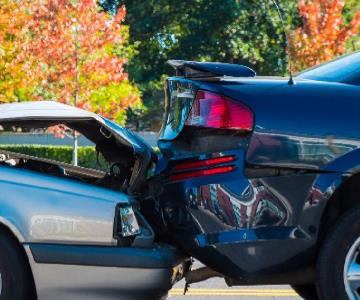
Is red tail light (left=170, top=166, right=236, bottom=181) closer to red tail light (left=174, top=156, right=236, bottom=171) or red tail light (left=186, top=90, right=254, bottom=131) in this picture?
red tail light (left=174, top=156, right=236, bottom=171)

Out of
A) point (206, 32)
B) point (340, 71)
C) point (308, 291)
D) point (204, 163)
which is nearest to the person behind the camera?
point (204, 163)

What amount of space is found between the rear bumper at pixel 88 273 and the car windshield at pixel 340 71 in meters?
1.52

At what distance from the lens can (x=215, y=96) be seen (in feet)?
14.2

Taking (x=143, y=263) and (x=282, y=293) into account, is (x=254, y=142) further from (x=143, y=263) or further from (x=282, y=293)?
(x=282, y=293)

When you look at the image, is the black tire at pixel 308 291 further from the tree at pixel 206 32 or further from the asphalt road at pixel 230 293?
the tree at pixel 206 32

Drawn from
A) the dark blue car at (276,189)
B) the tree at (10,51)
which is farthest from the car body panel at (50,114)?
the tree at (10,51)

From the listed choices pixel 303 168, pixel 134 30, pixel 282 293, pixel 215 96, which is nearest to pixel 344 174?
pixel 303 168

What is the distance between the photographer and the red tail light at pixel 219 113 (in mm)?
4223

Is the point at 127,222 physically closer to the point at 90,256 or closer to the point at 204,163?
the point at 90,256

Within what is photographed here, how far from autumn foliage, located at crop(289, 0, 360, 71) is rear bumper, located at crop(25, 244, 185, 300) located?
917 inches

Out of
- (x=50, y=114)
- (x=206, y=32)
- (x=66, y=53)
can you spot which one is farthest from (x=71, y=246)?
(x=206, y=32)

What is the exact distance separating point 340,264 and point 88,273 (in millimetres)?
1294

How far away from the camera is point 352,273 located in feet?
13.7

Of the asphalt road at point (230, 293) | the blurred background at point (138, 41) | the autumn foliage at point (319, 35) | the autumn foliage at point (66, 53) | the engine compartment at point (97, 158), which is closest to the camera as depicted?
the engine compartment at point (97, 158)
